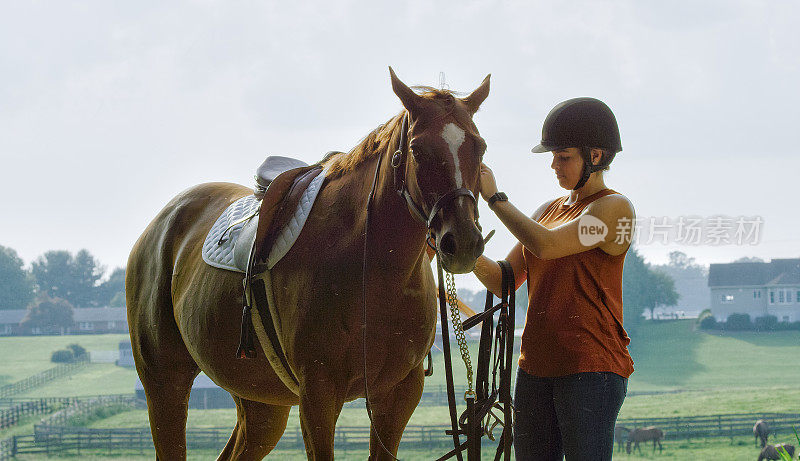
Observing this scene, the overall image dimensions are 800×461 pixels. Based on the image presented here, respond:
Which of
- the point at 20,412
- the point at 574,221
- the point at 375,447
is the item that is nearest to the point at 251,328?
the point at 375,447

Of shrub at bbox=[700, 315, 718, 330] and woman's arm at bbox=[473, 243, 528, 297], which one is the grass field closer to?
shrub at bbox=[700, 315, 718, 330]

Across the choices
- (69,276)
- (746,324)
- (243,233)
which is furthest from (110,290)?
(746,324)

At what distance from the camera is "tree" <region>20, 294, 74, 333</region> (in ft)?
81.8

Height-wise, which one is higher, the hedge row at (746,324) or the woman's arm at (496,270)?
the woman's arm at (496,270)

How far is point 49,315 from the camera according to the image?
25016 mm

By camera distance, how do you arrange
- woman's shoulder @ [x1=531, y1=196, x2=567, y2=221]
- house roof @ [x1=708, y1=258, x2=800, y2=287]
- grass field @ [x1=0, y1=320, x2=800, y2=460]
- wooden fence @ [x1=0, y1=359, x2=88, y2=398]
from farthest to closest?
house roof @ [x1=708, y1=258, x2=800, y2=287], wooden fence @ [x1=0, y1=359, x2=88, y2=398], grass field @ [x1=0, y1=320, x2=800, y2=460], woman's shoulder @ [x1=531, y1=196, x2=567, y2=221]

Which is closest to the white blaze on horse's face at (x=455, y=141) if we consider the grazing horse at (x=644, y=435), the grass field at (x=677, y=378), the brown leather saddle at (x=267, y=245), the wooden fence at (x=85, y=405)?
the brown leather saddle at (x=267, y=245)

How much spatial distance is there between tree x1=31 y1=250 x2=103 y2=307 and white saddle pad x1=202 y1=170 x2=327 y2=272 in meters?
23.1

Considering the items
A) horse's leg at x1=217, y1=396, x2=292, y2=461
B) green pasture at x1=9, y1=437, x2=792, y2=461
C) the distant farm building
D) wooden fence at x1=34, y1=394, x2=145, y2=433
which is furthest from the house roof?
horse's leg at x1=217, y1=396, x2=292, y2=461

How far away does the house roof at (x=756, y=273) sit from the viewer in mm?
27359

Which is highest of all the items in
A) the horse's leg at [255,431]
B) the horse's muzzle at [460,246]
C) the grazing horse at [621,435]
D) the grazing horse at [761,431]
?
the horse's muzzle at [460,246]

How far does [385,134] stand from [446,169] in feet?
1.18

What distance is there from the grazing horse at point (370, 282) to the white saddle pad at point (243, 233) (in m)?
0.03

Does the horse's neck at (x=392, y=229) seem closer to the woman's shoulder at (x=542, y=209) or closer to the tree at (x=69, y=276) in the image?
the woman's shoulder at (x=542, y=209)
